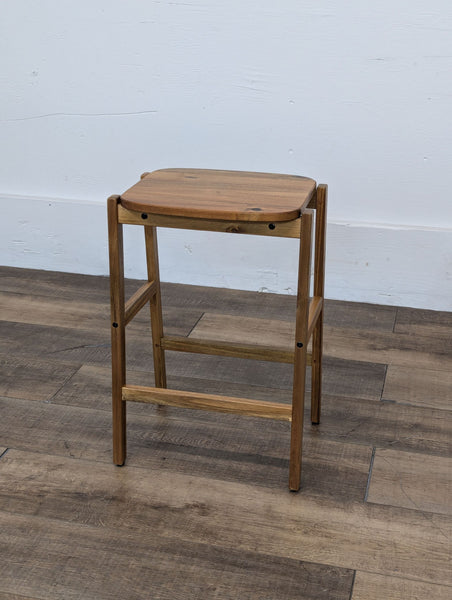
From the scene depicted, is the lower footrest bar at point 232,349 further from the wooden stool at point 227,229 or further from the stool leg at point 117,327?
the stool leg at point 117,327

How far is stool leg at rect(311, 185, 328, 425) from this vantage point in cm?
167

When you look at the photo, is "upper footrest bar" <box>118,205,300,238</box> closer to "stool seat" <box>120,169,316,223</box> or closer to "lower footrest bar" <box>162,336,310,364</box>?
"stool seat" <box>120,169,316,223</box>

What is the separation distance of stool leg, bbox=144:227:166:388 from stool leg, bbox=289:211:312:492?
0.43 m

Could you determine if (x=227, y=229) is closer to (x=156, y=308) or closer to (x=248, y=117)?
(x=156, y=308)

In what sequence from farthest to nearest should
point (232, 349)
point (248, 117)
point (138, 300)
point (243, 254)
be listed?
point (243, 254) → point (248, 117) → point (232, 349) → point (138, 300)

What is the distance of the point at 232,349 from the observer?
1810mm

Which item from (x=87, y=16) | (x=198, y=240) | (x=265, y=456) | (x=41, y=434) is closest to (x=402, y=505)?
(x=265, y=456)

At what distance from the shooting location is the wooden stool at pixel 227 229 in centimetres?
144

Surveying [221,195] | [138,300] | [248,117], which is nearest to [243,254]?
[248,117]

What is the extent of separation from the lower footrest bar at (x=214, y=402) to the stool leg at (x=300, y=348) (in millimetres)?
26

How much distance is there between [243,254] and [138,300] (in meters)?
0.93

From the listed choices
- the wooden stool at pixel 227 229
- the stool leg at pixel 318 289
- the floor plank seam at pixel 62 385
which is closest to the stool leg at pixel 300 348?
the wooden stool at pixel 227 229

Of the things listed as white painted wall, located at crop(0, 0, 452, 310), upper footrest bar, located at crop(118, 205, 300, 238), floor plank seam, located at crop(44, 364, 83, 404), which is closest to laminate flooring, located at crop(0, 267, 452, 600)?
floor plank seam, located at crop(44, 364, 83, 404)

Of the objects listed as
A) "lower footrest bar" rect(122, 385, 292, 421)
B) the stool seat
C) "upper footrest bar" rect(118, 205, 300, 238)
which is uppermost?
the stool seat
